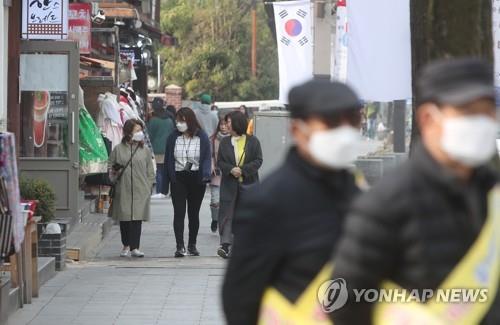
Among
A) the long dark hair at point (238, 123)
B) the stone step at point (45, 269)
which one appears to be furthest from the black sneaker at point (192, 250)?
the stone step at point (45, 269)

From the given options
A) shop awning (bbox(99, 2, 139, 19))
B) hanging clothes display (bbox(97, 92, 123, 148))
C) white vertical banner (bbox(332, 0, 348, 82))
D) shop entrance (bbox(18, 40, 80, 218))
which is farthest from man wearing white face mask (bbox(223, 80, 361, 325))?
shop awning (bbox(99, 2, 139, 19))

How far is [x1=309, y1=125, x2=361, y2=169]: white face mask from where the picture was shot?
4.36m

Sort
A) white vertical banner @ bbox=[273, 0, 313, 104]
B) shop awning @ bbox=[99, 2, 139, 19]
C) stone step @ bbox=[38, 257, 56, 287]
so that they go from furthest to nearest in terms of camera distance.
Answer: white vertical banner @ bbox=[273, 0, 313, 104], shop awning @ bbox=[99, 2, 139, 19], stone step @ bbox=[38, 257, 56, 287]

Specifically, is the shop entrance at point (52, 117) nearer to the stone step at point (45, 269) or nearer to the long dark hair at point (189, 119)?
the long dark hair at point (189, 119)

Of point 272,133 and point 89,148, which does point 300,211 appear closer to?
point 89,148

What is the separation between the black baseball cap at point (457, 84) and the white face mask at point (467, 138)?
0.06 metres

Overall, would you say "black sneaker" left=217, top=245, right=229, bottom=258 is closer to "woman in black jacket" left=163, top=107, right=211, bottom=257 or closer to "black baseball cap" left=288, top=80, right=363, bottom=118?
"woman in black jacket" left=163, top=107, right=211, bottom=257

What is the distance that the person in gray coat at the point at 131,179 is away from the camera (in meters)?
14.2

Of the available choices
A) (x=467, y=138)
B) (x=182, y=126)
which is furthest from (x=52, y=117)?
(x=467, y=138)

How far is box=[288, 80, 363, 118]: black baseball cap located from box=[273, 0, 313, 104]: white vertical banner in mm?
19428

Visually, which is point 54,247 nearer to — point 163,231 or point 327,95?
point 163,231

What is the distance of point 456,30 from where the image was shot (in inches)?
285

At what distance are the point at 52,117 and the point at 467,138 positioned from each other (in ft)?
40.8

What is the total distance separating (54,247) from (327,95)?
28.9 feet
